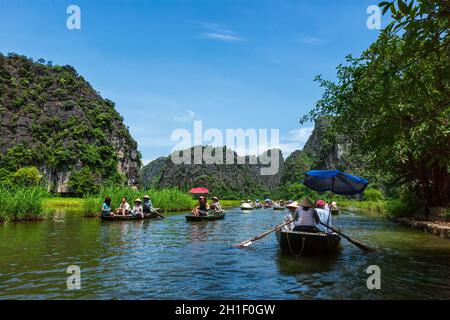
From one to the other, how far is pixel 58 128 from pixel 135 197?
6104cm

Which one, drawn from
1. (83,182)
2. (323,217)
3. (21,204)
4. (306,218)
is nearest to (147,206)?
(21,204)

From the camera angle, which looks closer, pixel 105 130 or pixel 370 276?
pixel 370 276

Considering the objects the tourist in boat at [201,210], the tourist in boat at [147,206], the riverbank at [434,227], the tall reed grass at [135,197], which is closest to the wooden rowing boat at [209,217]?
the tourist in boat at [201,210]

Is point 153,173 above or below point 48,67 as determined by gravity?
below

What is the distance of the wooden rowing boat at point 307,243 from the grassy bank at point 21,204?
13436 millimetres

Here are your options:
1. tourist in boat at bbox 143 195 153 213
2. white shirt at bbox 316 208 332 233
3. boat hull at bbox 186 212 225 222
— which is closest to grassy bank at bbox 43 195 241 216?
tourist in boat at bbox 143 195 153 213

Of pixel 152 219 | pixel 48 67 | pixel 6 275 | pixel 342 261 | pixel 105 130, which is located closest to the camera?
pixel 6 275

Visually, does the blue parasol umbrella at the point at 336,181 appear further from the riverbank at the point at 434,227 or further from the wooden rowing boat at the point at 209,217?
the wooden rowing boat at the point at 209,217

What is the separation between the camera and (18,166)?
67688mm

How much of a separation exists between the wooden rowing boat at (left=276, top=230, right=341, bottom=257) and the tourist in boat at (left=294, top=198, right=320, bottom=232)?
43 cm

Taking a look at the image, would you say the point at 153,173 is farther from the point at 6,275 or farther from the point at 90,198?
the point at 6,275

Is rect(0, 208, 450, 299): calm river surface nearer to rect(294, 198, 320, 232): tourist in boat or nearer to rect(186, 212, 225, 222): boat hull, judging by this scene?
rect(294, 198, 320, 232): tourist in boat

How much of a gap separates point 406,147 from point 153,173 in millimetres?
173268
